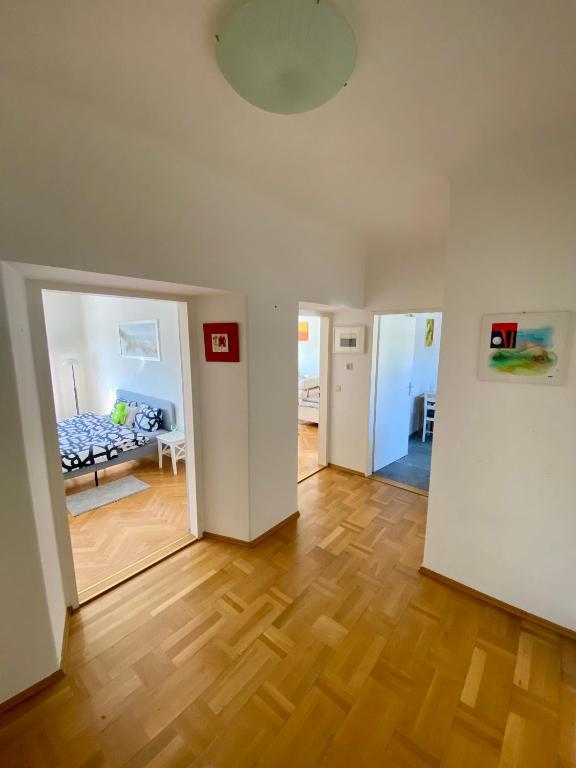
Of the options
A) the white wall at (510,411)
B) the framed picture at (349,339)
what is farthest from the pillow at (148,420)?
the white wall at (510,411)

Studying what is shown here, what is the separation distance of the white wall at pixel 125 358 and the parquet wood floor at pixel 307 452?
6.07 ft

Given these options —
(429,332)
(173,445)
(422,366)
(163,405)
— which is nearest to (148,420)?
(163,405)

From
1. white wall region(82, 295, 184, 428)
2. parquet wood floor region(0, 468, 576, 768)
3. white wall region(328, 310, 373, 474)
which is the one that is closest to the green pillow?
white wall region(82, 295, 184, 428)

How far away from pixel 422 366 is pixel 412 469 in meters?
2.07

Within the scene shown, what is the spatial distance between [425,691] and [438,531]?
3.18 feet

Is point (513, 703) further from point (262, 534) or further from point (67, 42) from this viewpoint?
point (67, 42)

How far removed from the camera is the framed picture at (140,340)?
4.66 meters

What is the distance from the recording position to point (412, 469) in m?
4.24

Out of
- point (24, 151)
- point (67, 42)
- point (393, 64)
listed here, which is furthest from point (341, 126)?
point (24, 151)

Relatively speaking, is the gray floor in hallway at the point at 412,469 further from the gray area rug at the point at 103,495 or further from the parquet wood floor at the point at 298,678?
the gray area rug at the point at 103,495

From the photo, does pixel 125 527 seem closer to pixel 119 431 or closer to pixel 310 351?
pixel 119 431

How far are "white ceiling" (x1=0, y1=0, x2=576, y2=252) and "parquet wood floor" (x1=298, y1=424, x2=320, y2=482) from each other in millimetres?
3263

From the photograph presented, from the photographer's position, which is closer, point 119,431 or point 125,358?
point 119,431

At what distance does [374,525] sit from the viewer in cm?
302
